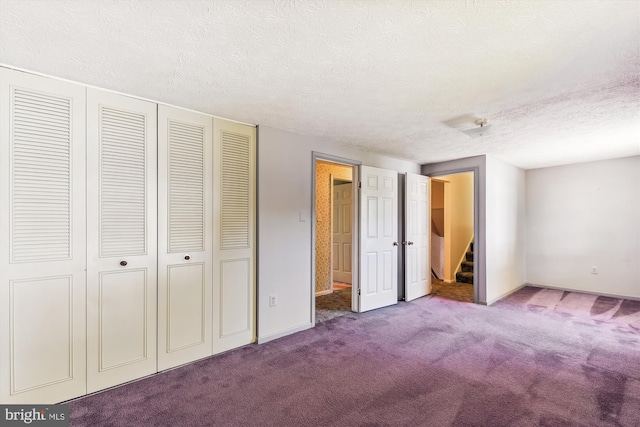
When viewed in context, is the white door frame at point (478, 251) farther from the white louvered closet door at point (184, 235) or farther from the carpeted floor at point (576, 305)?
the white louvered closet door at point (184, 235)

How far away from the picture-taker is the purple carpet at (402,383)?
1978mm

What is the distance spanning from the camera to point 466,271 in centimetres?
640

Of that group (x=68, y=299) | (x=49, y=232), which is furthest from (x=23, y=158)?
(x=68, y=299)

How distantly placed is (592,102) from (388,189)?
8.07 ft

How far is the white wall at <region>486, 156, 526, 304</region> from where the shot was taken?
4633mm

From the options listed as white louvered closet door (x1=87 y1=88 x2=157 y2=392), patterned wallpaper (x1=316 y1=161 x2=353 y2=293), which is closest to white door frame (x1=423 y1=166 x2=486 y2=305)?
patterned wallpaper (x1=316 y1=161 x2=353 y2=293)

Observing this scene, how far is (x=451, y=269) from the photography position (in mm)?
6422

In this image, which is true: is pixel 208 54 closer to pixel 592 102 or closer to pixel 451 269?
pixel 592 102

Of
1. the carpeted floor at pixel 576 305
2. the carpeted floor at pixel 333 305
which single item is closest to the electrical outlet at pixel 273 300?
the carpeted floor at pixel 333 305

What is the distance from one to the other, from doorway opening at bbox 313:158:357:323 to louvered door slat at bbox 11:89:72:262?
277cm

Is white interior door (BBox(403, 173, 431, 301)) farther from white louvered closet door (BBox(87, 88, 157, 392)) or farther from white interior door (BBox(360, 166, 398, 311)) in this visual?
white louvered closet door (BBox(87, 88, 157, 392))

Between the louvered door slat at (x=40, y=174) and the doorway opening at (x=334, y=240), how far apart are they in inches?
109

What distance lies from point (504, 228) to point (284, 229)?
393 cm

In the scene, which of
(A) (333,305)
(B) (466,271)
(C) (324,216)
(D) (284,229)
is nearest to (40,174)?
(D) (284,229)
